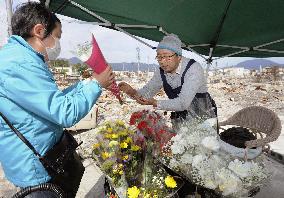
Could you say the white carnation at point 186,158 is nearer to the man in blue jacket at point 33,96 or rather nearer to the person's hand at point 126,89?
the man in blue jacket at point 33,96

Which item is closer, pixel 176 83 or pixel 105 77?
pixel 105 77

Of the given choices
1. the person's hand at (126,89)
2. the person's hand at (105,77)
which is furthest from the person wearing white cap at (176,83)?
the person's hand at (105,77)

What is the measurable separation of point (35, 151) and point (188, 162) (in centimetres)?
97

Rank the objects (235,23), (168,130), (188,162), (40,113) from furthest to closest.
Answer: (235,23) → (168,130) → (188,162) → (40,113)

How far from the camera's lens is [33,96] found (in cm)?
170

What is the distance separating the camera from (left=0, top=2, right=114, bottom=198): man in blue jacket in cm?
171

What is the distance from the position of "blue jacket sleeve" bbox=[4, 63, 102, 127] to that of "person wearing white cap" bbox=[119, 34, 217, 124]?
4.91 feet

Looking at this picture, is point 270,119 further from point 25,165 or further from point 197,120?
point 25,165

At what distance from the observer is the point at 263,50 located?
5.36m

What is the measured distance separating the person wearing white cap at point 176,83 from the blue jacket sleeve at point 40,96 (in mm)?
1498

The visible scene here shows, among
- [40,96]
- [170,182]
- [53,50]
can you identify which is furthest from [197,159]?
[53,50]

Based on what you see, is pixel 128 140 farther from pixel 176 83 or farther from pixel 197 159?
pixel 176 83

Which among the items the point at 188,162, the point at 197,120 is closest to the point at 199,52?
the point at 197,120

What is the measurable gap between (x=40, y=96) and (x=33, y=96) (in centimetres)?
4
